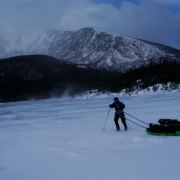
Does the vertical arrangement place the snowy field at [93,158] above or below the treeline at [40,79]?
below

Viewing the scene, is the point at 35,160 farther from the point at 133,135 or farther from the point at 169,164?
the point at 133,135

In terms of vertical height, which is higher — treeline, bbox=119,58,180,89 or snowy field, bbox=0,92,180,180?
treeline, bbox=119,58,180,89

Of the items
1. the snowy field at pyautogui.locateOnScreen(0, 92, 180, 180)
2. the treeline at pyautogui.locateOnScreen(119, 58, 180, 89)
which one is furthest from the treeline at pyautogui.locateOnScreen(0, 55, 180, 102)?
the snowy field at pyautogui.locateOnScreen(0, 92, 180, 180)

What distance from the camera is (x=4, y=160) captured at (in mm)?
7543

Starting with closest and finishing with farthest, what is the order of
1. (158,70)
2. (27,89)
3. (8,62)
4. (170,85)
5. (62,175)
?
1. (62,175)
2. (170,85)
3. (158,70)
4. (27,89)
5. (8,62)

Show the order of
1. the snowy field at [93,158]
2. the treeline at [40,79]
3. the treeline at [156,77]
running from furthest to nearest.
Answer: the treeline at [40,79], the treeline at [156,77], the snowy field at [93,158]

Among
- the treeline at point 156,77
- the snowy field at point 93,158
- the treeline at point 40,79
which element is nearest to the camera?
the snowy field at point 93,158

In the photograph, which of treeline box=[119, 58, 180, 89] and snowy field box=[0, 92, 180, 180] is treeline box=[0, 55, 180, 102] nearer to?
treeline box=[119, 58, 180, 89]

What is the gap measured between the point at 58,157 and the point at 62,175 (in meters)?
1.67

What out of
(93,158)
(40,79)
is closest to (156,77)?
(93,158)

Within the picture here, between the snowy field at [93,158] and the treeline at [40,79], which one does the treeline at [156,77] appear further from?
the snowy field at [93,158]

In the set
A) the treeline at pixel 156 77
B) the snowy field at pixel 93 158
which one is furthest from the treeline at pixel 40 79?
the snowy field at pixel 93 158

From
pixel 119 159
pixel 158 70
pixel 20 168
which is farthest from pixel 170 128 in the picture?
pixel 158 70

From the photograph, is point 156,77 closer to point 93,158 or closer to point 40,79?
point 93,158
